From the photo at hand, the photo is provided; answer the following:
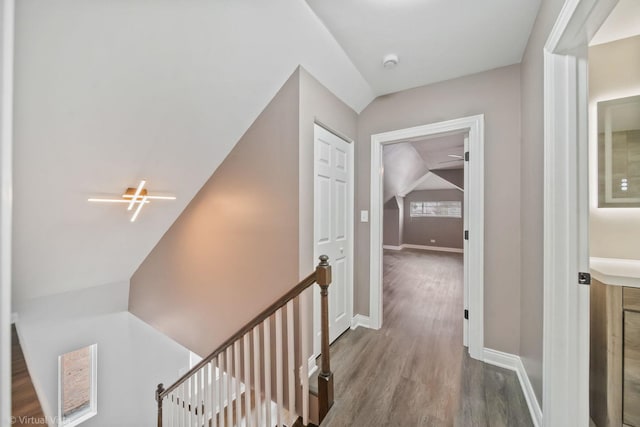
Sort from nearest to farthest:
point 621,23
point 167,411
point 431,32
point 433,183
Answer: point 621,23
point 431,32
point 167,411
point 433,183

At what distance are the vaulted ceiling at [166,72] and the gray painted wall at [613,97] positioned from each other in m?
0.52

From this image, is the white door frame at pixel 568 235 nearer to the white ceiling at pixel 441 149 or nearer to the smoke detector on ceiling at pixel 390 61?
the smoke detector on ceiling at pixel 390 61

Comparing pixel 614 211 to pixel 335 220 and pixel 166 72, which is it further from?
pixel 166 72

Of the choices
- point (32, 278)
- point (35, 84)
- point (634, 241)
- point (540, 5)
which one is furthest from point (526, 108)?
point (32, 278)

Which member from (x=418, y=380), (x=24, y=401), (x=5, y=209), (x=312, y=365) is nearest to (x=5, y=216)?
(x=5, y=209)

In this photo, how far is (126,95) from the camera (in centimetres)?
155

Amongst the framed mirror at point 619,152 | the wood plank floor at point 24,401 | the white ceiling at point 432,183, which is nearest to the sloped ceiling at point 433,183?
the white ceiling at point 432,183

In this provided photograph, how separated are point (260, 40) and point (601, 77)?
235cm

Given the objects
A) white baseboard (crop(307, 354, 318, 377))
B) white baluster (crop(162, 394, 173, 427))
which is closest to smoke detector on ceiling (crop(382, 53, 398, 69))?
white baseboard (crop(307, 354, 318, 377))

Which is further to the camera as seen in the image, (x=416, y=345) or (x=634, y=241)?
(x=416, y=345)

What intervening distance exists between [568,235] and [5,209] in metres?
2.13

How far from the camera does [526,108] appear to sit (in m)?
1.70

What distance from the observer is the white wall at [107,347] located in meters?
2.86

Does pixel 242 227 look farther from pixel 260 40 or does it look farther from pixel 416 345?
pixel 416 345
